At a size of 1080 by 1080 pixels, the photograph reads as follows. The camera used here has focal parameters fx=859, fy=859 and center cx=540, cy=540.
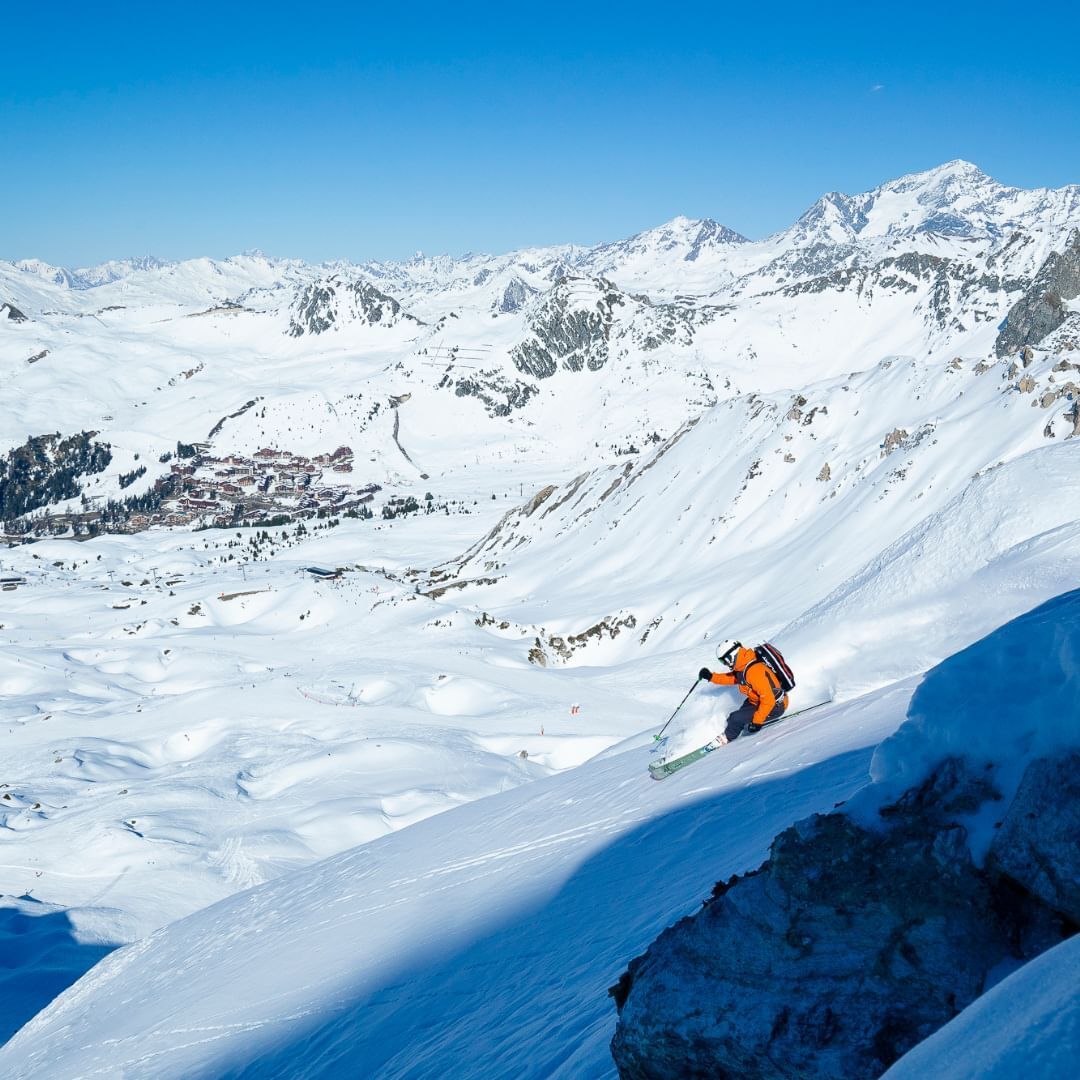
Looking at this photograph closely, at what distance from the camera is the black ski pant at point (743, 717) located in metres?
12.8

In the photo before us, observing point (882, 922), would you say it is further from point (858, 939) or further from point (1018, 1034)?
point (1018, 1034)

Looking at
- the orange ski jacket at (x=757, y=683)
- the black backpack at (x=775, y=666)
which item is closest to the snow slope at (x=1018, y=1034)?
the orange ski jacket at (x=757, y=683)

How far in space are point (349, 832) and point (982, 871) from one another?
57.5ft

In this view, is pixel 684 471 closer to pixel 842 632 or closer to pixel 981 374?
pixel 981 374

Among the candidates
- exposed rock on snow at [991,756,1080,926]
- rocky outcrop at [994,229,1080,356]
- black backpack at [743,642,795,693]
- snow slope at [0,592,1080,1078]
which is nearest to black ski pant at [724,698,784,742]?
black backpack at [743,642,795,693]

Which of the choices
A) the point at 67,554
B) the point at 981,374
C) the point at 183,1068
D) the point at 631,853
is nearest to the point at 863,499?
the point at 981,374

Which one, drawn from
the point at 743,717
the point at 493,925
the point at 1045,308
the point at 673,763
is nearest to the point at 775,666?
the point at 743,717

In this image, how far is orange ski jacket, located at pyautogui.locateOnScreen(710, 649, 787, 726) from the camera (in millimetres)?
12609

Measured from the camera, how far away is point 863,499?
1583 inches

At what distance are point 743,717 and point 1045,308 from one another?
6159 inches

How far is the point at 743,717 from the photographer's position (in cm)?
1297

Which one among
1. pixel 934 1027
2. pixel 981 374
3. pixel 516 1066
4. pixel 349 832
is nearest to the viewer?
pixel 934 1027

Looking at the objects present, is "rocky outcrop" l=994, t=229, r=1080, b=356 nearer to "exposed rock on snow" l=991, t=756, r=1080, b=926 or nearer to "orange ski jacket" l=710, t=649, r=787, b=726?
"orange ski jacket" l=710, t=649, r=787, b=726

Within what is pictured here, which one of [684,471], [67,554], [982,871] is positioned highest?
[67,554]
